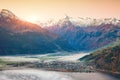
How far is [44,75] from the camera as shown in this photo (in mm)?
3199

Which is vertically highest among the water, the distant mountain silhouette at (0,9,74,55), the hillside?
the distant mountain silhouette at (0,9,74,55)

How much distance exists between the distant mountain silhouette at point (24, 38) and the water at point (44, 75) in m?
0.24

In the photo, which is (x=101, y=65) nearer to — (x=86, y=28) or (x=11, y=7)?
(x=86, y=28)

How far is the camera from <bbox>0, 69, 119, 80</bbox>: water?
3172 mm

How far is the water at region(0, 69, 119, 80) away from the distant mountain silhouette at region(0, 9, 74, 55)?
24 centimetres

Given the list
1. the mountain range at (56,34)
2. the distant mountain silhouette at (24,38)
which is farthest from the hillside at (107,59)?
the distant mountain silhouette at (24,38)

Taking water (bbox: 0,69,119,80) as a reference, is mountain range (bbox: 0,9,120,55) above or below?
above

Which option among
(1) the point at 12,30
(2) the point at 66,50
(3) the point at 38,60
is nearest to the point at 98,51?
(2) the point at 66,50

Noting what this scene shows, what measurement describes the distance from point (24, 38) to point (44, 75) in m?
0.51

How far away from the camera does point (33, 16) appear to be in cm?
336

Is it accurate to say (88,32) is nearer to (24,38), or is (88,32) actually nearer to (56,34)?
(56,34)

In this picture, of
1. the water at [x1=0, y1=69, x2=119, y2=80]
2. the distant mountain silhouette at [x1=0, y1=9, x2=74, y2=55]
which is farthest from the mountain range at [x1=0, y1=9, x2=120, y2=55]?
the water at [x1=0, y1=69, x2=119, y2=80]

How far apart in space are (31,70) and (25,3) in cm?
82

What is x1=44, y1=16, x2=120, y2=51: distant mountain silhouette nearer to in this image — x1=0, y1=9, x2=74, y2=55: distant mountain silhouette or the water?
x1=0, y1=9, x2=74, y2=55: distant mountain silhouette
